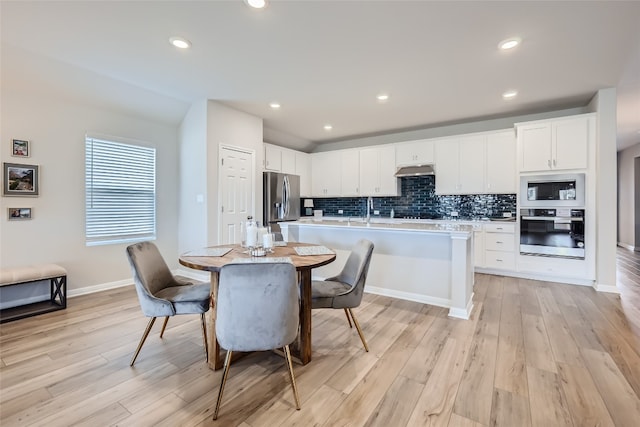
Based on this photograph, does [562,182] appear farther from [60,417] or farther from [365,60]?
[60,417]

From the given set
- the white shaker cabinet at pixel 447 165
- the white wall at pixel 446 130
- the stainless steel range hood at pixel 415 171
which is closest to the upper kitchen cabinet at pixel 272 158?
the white wall at pixel 446 130

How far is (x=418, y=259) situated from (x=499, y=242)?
208 cm

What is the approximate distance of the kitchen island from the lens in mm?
2891

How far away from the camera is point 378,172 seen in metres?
5.88

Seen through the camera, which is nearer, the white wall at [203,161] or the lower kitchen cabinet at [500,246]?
the white wall at [203,161]

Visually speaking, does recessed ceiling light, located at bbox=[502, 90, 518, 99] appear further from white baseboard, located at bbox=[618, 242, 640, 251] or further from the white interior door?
white baseboard, located at bbox=[618, 242, 640, 251]

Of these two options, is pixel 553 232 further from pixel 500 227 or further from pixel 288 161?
pixel 288 161

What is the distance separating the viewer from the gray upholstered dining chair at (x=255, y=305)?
1.49m

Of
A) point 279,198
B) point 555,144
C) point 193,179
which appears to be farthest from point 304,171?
point 555,144

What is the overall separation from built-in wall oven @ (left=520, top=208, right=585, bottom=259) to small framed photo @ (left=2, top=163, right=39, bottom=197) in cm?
639

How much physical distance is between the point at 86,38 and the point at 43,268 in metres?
2.39

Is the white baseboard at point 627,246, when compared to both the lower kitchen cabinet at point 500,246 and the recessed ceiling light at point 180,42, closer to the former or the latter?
the lower kitchen cabinet at point 500,246

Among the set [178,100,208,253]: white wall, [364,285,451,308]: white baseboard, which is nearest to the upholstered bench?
[178,100,208,253]: white wall

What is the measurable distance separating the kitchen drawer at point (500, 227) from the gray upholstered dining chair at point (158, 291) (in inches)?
168
